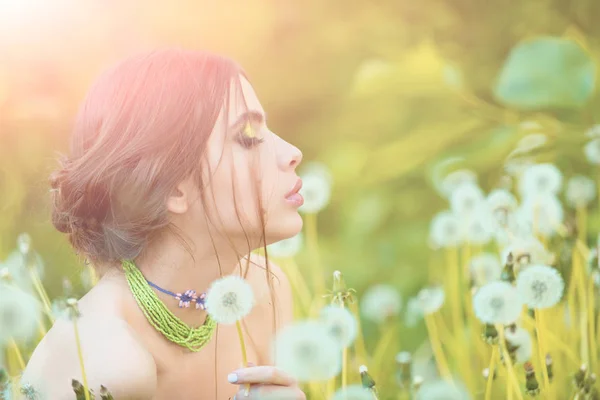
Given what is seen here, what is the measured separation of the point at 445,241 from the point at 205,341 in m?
0.56

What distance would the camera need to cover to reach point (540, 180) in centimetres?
166

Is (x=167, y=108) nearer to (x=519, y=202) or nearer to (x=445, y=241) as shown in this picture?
(x=445, y=241)

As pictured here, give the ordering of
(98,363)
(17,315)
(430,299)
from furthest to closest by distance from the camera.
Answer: (430,299)
(17,315)
(98,363)

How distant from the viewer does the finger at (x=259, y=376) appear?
1429 mm

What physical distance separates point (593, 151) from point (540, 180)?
0.14 meters

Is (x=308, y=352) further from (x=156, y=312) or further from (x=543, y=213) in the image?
(x=543, y=213)

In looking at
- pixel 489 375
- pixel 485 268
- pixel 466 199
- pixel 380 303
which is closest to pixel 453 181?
pixel 466 199

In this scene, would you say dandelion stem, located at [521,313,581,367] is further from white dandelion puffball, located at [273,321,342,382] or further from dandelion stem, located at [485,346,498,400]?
white dandelion puffball, located at [273,321,342,382]

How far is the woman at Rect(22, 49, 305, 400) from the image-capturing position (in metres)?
1.38

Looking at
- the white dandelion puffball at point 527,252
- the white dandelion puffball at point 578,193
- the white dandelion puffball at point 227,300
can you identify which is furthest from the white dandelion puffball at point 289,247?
the white dandelion puffball at point 578,193

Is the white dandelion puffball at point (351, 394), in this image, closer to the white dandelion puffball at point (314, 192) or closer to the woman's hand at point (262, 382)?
the woman's hand at point (262, 382)

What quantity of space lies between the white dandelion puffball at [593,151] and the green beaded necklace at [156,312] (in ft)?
3.11

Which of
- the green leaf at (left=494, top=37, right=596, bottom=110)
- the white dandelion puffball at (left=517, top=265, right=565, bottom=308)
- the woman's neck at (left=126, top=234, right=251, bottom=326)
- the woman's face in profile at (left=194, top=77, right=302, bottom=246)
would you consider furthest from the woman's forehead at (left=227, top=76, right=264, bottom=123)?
the white dandelion puffball at (left=517, top=265, right=565, bottom=308)

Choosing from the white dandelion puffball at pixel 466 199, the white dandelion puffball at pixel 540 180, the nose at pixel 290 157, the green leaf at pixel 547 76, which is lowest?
the white dandelion puffball at pixel 466 199
